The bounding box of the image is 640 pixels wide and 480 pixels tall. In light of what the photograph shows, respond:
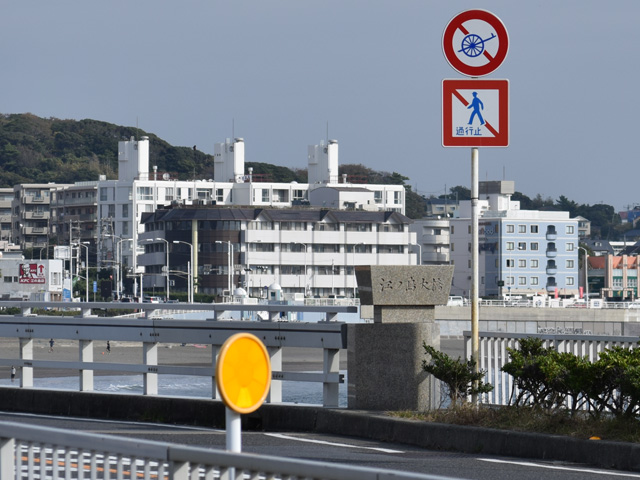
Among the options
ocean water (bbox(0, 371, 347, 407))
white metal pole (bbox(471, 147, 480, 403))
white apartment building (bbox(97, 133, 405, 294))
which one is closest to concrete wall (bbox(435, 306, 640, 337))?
white apartment building (bbox(97, 133, 405, 294))

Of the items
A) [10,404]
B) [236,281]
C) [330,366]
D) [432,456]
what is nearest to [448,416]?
[432,456]

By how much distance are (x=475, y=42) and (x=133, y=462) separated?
312 inches

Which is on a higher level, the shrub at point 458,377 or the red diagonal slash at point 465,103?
the red diagonal slash at point 465,103

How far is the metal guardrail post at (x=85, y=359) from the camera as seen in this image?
47.8ft

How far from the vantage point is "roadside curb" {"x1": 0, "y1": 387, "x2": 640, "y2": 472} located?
1023cm

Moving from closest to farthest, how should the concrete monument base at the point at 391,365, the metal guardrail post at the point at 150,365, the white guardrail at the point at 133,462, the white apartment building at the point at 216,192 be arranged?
the white guardrail at the point at 133,462, the concrete monument base at the point at 391,365, the metal guardrail post at the point at 150,365, the white apartment building at the point at 216,192

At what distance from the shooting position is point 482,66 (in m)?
12.4

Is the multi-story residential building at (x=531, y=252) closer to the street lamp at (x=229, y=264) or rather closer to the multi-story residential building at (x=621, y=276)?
the multi-story residential building at (x=621, y=276)

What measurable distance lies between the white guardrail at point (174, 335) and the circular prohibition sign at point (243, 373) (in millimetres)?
7266

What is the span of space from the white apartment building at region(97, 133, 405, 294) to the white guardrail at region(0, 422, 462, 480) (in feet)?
501

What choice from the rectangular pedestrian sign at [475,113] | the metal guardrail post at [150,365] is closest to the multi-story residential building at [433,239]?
the metal guardrail post at [150,365]

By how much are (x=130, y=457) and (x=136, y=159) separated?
17189 cm

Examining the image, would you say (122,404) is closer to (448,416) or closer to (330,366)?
(330,366)

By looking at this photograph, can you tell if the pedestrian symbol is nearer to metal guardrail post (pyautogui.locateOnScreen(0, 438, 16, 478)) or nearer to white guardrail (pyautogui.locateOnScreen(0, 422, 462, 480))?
white guardrail (pyautogui.locateOnScreen(0, 422, 462, 480))
